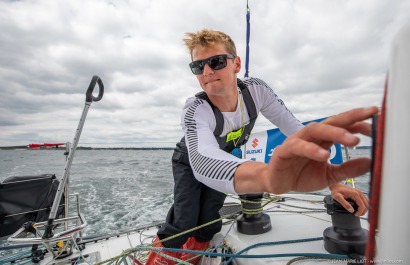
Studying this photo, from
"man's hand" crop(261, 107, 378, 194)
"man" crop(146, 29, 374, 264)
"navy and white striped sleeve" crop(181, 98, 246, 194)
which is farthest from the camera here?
"navy and white striped sleeve" crop(181, 98, 246, 194)

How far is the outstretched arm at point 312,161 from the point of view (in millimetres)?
524

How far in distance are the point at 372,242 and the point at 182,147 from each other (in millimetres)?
1681

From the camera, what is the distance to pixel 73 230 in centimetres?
196

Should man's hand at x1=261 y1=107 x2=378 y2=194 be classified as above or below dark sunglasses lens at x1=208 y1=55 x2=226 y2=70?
below

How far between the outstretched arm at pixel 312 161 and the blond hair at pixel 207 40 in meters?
1.16

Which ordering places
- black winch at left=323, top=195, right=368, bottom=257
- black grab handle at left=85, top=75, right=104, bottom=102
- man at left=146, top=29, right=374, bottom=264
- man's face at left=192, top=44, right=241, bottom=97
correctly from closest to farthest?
man at left=146, top=29, right=374, bottom=264, black winch at left=323, top=195, right=368, bottom=257, man's face at left=192, top=44, right=241, bottom=97, black grab handle at left=85, top=75, right=104, bottom=102

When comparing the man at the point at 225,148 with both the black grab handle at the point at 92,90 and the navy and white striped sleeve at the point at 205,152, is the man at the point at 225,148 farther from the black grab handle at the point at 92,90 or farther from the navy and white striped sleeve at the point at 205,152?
the black grab handle at the point at 92,90

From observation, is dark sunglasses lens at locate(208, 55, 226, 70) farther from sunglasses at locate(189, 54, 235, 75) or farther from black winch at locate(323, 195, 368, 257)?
black winch at locate(323, 195, 368, 257)

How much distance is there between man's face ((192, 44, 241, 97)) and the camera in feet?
5.53

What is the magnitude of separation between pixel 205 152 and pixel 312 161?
59cm

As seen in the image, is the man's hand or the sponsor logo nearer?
the man's hand

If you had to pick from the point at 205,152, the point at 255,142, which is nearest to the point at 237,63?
the point at 205,152

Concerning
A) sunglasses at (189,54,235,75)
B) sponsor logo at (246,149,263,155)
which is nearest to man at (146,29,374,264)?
sunglasses at (189,54,235,75)

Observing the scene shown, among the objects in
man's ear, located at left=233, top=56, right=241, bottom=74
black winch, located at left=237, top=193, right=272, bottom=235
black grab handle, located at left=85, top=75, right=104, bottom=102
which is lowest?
black winch, located at left=237, top=193, right=272, bottom=235
